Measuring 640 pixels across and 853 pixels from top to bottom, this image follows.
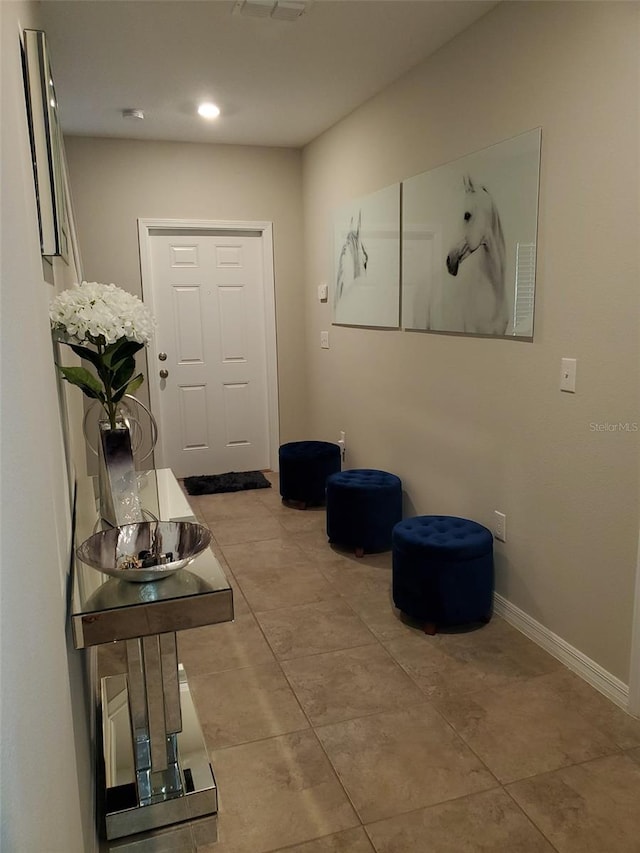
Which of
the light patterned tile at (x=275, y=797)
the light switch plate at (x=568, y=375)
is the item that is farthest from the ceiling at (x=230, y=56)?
the light patterned tile at (x=275, y=797)

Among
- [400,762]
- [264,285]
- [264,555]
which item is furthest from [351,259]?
[400,762]

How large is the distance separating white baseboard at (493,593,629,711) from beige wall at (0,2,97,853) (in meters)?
1.89

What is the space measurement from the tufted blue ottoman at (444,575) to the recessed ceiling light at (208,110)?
2.87 metres

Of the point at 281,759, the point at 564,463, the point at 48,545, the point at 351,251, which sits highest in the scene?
the point at 351,251

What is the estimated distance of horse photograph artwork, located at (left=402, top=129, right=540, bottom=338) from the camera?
8.84ft

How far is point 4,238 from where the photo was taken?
82cm

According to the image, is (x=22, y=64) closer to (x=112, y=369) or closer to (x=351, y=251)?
(x=112, y=369)

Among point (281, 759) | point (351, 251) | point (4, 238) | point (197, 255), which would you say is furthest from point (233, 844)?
point (197, 255)

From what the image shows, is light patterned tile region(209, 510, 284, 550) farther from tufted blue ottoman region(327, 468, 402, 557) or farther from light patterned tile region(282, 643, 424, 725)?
light patterned tile region(282, 643, 424, 725)

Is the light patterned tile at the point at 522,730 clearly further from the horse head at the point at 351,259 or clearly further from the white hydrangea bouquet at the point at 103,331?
the horse head at the point at 351,259

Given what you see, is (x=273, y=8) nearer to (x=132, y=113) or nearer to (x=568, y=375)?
(x=132, y=113)

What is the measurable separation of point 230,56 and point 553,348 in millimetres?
2145

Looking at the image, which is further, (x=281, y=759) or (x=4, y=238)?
(x=281, y=759)

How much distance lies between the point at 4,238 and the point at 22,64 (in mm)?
1088
